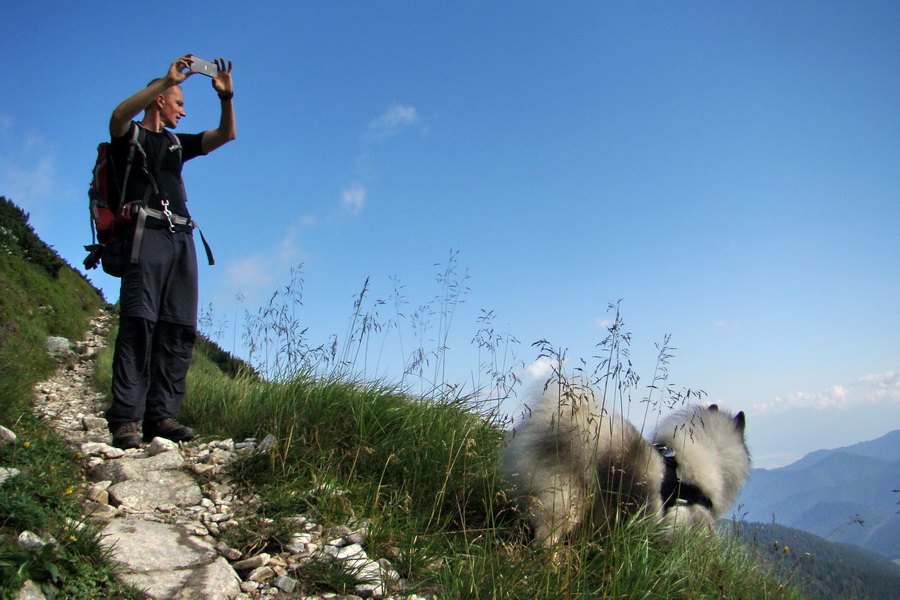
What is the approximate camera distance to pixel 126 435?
14.9ft

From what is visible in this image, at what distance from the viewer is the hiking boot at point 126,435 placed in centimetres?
452

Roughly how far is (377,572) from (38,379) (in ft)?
21.7

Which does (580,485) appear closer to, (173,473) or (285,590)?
(285,590)

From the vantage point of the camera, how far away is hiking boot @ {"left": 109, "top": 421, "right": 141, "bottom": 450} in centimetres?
452

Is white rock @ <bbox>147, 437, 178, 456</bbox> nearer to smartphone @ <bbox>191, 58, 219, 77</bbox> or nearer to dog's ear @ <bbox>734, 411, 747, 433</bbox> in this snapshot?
smartphone @ <bbox>191, 58, 219, 77</bbox>

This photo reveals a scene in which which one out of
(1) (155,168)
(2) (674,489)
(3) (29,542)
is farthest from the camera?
(1) (155,168)

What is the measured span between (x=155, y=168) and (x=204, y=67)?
3.01 feet

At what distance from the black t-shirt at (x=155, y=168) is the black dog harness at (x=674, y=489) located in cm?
425

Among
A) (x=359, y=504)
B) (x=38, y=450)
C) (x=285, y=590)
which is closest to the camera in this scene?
(x=285, y=590)

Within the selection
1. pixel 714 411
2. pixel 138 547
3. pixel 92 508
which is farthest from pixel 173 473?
pixel 714 411

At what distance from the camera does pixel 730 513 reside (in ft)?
14.4

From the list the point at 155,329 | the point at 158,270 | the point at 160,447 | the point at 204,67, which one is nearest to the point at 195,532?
the point at 160,447

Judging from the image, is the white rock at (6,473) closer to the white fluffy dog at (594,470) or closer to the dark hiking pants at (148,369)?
the dark hiking pants at (148,369)

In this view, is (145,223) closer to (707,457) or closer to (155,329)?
(155,329)
